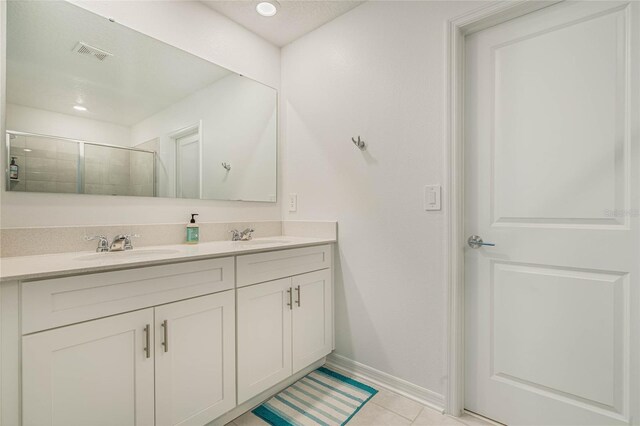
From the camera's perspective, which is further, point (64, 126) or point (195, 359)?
point (64, 126)

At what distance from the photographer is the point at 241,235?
81.9 inches

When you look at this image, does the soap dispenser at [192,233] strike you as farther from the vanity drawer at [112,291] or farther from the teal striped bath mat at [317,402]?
the teal striped bath mat at [317,402]

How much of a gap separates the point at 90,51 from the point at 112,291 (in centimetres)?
126

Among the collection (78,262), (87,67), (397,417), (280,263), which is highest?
(87,67)

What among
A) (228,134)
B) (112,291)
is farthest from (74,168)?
(228,134)

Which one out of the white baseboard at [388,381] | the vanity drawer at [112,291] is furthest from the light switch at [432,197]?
the vanity drawer at [112,291]

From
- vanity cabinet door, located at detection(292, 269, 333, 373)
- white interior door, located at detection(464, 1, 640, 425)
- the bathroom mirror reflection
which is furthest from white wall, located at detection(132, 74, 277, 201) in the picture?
white interior door, located at detection(464, 1, 640, 425)

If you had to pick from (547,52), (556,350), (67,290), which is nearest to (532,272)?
(556,350)

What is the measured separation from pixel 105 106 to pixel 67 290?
1049 millimetres

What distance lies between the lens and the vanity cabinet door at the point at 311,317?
5.85 feet

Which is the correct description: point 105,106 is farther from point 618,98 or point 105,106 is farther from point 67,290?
point 618,98

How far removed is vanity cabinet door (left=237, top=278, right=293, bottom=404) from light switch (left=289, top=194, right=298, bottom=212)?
742 millimetres

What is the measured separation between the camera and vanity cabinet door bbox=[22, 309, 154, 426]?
929 mm

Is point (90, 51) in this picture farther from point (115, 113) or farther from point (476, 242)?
point (476, 242)
